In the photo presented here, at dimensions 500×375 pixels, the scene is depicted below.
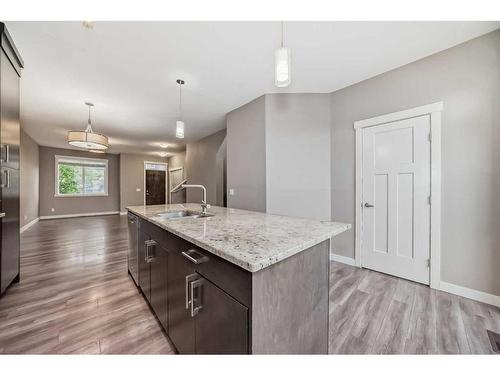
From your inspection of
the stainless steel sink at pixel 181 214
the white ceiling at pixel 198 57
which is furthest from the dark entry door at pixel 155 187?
the stainless steel sink at pixel 181 214

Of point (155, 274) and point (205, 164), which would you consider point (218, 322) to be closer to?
point (155, 274)

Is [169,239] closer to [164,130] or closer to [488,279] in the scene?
[488,279]

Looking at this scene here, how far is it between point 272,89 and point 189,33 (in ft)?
4.82

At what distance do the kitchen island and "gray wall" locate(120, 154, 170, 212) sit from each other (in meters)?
8.25

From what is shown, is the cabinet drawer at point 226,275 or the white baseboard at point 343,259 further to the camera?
the white baseboard at point 343,259

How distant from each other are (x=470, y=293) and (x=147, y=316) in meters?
3.09

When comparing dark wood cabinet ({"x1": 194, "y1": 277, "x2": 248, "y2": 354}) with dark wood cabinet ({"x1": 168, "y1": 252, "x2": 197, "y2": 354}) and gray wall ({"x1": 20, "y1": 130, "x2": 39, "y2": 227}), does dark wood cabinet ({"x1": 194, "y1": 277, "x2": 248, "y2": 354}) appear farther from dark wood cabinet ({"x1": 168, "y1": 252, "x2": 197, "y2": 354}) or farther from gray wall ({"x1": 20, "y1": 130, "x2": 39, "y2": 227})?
gray wall ({"x1": 20, "y1": 130, "x2": 39, "y2": 227})

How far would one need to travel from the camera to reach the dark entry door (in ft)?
29.4

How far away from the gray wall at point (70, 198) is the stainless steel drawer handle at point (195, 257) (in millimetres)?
8846

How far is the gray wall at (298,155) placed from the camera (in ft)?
10.4

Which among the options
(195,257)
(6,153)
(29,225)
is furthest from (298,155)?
(29,225)

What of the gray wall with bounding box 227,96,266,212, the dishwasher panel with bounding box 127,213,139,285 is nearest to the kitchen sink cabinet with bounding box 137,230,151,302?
the dishwasher panel with bounding box 127,213,139,285

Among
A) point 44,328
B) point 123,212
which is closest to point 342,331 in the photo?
point 44,328

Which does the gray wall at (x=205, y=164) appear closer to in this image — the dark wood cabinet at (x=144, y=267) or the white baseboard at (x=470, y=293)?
the dark wood cabinet at (x=144, y=267)
